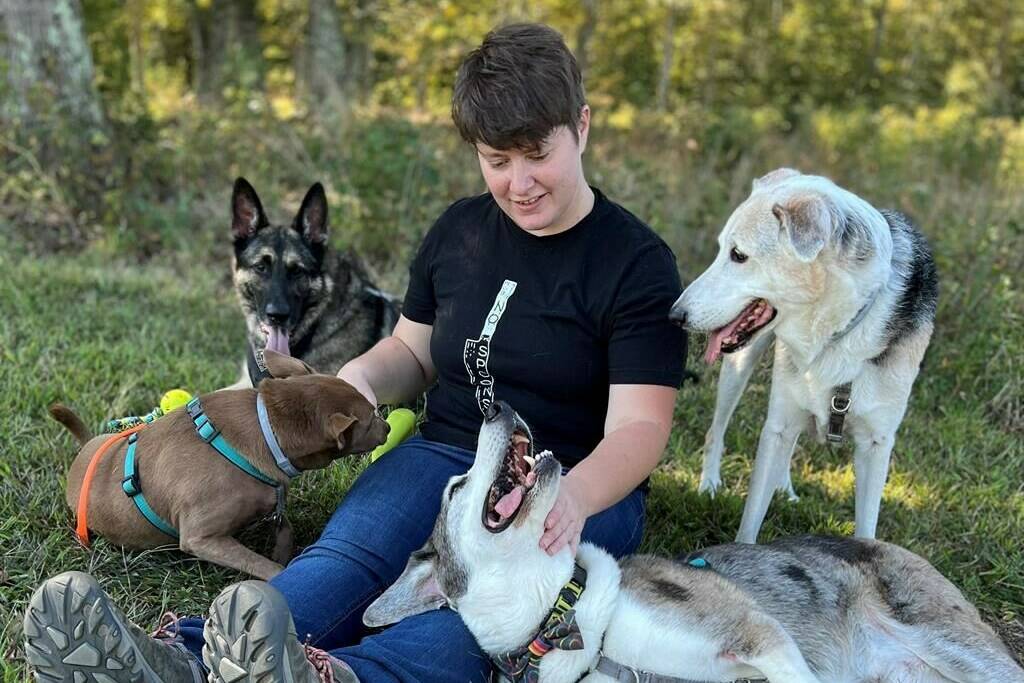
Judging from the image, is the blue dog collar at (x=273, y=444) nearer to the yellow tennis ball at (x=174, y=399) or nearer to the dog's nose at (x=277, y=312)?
the yellow tennis ball at (x=174, y=399)

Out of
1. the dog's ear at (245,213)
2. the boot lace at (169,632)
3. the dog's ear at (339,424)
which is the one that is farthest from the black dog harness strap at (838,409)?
the dog's ear at (245,213)

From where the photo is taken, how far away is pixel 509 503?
2596mm

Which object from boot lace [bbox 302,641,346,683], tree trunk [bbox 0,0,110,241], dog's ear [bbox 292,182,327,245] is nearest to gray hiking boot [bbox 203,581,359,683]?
boot lace [bbox 302,641,346,683]

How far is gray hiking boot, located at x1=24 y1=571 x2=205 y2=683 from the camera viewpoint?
6.71 feet

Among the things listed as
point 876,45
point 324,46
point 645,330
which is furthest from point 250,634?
point 876,45

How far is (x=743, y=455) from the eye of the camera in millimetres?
4797

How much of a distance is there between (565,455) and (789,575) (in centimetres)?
82

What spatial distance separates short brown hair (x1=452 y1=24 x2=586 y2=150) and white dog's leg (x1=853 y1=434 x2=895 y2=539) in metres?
1.77

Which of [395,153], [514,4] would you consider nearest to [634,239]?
[395,153]

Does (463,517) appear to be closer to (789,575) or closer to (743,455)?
(789,575)

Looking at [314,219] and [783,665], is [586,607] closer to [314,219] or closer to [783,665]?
[783,665]

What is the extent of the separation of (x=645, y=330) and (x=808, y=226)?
81cm

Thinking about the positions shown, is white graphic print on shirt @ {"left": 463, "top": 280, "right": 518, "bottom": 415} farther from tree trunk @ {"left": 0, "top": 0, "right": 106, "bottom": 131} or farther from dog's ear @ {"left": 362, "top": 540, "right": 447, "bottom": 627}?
tree trunk @ {"left": 0, "top": 0, "right": 106, "bottom": 131}

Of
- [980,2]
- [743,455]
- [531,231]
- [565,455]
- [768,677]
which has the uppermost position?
[980,2]
